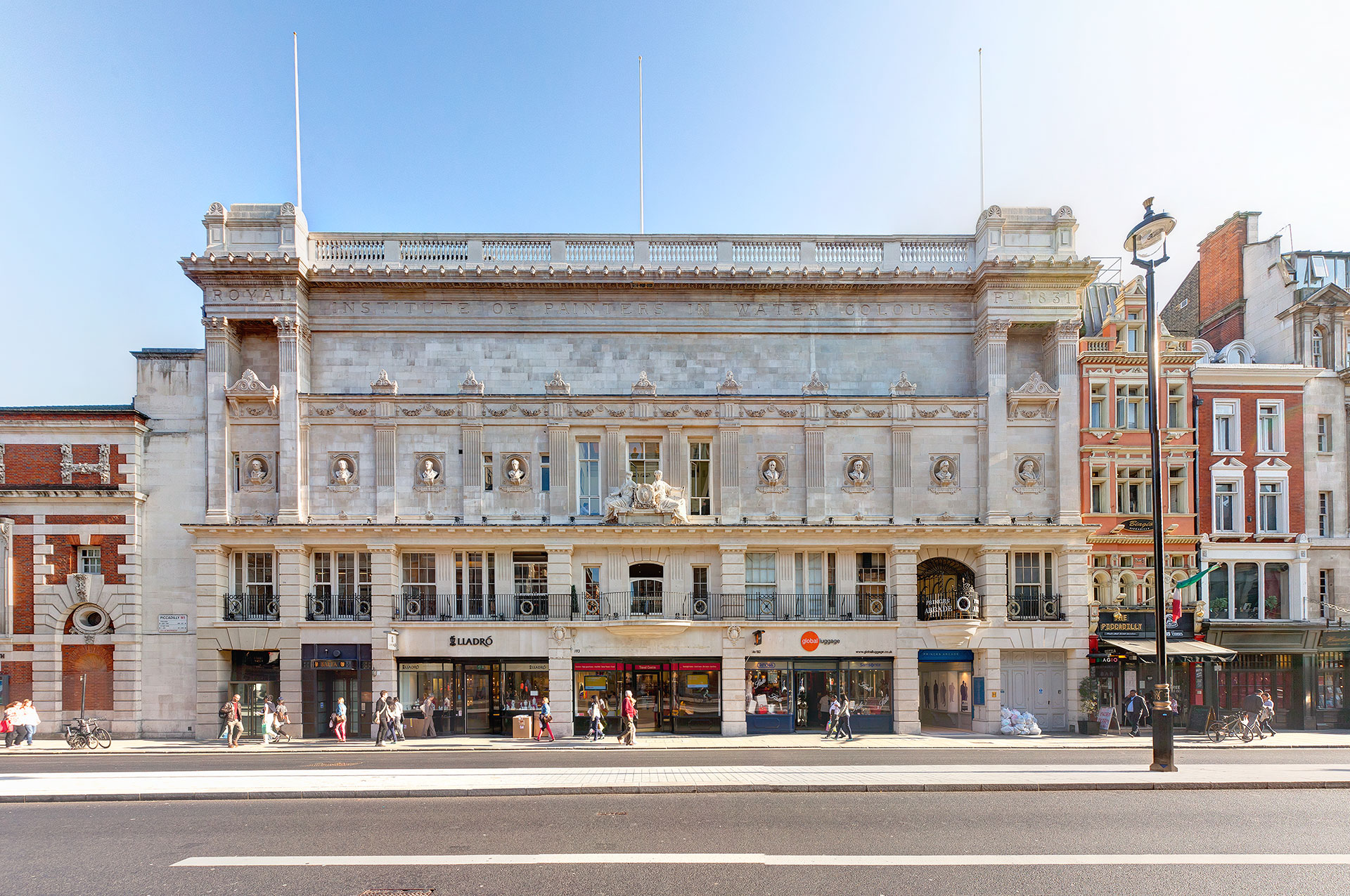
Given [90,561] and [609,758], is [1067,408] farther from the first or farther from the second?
[90,561]

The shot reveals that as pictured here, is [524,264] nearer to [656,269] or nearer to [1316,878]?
[656,269]

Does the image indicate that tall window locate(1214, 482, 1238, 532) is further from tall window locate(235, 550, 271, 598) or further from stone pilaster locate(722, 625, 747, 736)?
tall window locate(235, 550, 271, 598)

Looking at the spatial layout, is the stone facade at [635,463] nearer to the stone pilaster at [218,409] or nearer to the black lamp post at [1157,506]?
the stone pilaster at [218,409]

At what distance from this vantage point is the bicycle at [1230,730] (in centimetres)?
2808

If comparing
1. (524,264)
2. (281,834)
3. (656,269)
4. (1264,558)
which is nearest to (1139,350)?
(1264,558)

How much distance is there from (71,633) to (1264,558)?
44.9 metres

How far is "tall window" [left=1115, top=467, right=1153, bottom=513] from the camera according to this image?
3200cm

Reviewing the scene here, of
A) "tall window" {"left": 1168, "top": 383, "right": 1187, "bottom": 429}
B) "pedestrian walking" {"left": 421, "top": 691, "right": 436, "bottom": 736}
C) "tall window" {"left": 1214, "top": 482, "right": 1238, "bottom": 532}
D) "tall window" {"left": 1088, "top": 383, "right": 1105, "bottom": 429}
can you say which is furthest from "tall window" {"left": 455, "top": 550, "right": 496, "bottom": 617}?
"tall window" {"left": 1214, "top": 482, "right": 1238, "bottom": 532}

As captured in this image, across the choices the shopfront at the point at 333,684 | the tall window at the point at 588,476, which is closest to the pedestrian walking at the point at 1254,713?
the tall window at the point at 588,476

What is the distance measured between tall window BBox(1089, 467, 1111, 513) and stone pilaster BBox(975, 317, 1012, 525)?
3632 mm

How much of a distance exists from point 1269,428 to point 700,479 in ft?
76.3

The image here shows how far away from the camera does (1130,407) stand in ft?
106

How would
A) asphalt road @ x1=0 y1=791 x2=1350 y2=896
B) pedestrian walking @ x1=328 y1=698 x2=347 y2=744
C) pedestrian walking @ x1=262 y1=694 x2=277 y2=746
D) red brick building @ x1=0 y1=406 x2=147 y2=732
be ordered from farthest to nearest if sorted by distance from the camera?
1. red brick building @ x1=0 y1=406 x2=147 y2=732
2. pedestrian walking @ x1=328 y1=698 x2=347 y2=744
3. pedestrian walking @ x1=262 y1=694 x2=277 y2=746
4. asphalt road @ x1=0 y1=791 x2=1350 y2=896

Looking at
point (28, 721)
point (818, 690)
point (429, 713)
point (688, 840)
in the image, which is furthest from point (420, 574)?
point (688, 840)
